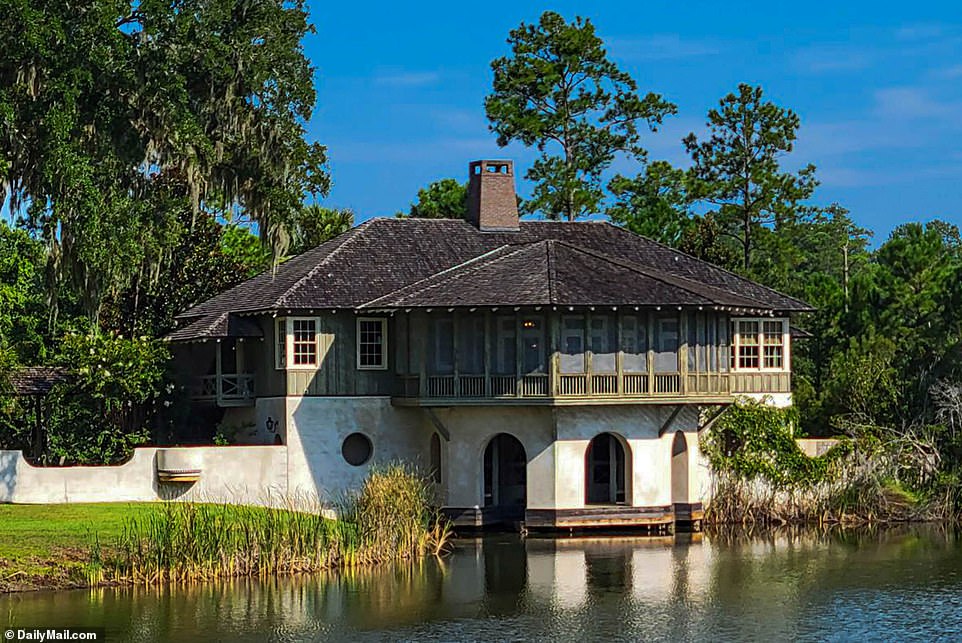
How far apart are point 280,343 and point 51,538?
10615 mm

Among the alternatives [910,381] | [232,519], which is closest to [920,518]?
[910,381]

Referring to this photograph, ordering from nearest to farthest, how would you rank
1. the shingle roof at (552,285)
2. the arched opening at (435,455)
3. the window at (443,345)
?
the shingle roof at (552,285) → the window at (443,345) → the arched opening at (435,455)

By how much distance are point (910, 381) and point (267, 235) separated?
18056 millimetres

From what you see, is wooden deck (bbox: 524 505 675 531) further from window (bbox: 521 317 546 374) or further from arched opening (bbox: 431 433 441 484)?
window (bbox: 521 317 546 374)

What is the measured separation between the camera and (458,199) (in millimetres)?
60688

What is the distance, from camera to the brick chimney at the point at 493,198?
44438mm

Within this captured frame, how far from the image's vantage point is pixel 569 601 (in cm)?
2816

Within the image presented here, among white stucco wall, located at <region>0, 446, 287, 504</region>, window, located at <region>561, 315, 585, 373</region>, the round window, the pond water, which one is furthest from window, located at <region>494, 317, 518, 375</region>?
white stucco wall, located at <region>0, 446, 287, 504</region>

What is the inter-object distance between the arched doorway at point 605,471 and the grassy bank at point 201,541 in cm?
712

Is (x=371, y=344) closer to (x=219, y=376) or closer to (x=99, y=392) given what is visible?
(x=219, y=376)

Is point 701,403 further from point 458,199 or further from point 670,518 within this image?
point 458,199

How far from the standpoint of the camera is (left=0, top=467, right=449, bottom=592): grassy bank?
28859mm

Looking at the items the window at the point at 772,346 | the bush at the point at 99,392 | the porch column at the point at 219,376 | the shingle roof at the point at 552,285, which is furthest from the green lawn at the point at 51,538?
the window at the point at 772,346

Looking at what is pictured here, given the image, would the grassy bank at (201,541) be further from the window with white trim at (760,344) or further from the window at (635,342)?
the window with white trim at (760,344)
